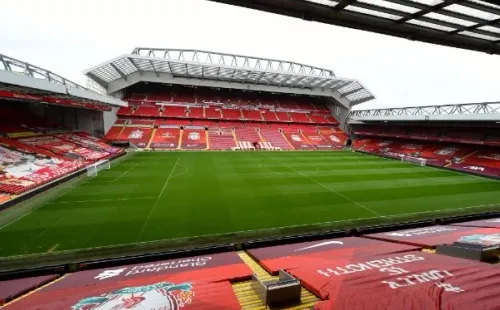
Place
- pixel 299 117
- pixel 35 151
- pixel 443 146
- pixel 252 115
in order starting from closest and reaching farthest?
pixel 35 151 < pixel 443 146 < pixel 252 115 < pixel 299 117

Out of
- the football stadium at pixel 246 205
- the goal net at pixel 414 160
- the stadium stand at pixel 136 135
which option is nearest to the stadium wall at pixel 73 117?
the football stadium at pixel 246 205

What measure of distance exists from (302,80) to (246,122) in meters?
12.1

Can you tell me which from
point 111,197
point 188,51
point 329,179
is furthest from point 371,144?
point 111,197

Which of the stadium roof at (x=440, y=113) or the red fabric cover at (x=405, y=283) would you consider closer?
the red fabric cover at (x=405, y=283)

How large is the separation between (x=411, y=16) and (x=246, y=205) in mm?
10851

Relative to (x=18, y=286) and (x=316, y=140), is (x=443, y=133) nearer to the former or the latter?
(x=316, y=140)

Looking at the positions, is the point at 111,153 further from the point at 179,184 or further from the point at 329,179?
the point at 329,179

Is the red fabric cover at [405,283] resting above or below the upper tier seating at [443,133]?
below

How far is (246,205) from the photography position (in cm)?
1327

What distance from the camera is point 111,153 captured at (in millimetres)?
27766

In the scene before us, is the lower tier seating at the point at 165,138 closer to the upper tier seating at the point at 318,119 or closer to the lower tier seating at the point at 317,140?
the lower tier seating at the point at 317,140

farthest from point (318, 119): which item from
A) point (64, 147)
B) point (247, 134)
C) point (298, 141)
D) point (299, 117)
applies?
point (64, 147)

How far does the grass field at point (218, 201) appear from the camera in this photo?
33.0ft

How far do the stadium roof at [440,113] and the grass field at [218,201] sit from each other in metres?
5.93
